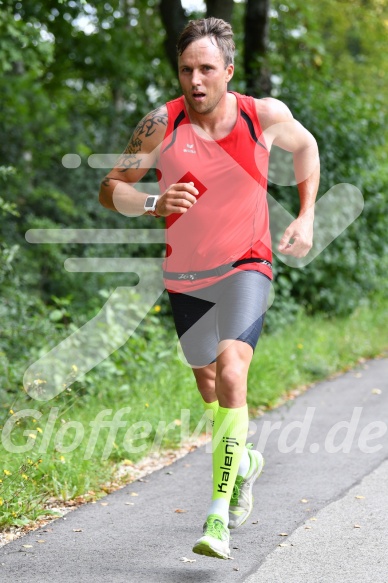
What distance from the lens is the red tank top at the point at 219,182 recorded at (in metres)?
4.40

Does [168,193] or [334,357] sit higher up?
[168,193]

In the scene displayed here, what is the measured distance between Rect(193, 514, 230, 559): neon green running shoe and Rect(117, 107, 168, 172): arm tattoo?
5.58ft

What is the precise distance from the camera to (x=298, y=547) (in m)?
4.35

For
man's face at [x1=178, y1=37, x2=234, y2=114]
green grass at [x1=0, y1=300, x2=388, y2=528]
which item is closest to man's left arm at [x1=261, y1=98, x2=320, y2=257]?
man's face at [x1=178, y1=37, x2=234, y2=114]

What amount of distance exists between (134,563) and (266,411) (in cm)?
364

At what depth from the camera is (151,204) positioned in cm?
421

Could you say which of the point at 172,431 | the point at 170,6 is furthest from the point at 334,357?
the point at 170,6

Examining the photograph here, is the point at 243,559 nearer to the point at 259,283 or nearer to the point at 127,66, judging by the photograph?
the point at 259,283

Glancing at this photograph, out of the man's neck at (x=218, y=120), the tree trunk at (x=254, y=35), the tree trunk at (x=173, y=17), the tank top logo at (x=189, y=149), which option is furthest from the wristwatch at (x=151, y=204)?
the tree trunk at (x=173, y=17)

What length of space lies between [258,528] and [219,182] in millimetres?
1726

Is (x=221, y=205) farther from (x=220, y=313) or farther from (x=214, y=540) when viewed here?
(x=214, y=540)

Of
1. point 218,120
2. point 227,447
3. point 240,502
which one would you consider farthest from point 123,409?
point 218,120

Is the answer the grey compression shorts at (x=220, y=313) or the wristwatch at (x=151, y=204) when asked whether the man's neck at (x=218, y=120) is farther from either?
the grey compression shorts at (x=220, y=313)

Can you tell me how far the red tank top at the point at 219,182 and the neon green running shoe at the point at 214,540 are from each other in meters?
1.13
